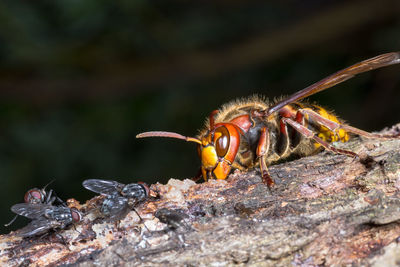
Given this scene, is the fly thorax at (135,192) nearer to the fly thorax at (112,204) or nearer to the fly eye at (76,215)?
the fly thorax at (112,204)

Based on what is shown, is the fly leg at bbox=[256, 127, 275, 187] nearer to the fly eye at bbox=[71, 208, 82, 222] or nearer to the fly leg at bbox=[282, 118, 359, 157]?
the fly leg at bbox=[282, 118, 359, 157]

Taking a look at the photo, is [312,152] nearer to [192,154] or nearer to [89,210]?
[89,210]

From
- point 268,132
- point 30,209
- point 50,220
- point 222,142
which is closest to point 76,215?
point 50,220

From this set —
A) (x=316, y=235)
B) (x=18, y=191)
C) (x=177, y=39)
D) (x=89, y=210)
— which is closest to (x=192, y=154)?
(x=177, y=39)

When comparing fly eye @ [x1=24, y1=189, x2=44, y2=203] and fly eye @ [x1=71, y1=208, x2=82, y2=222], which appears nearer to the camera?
fly eye @ [x1=71, y1=208, x2=82, y2=222]

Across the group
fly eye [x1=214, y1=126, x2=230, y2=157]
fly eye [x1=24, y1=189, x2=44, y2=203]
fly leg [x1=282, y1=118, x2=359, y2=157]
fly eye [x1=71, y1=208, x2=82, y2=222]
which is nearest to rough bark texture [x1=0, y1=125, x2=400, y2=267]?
fly eye [x1=71, y1=208, x2=82, y2=222]

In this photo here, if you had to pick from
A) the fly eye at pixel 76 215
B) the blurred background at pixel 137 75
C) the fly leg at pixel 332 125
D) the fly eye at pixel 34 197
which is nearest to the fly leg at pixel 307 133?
the fly leg at pixel 332 125
